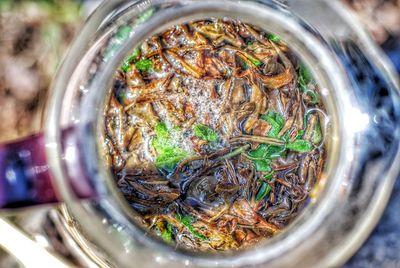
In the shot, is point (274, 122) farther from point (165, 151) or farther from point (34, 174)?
point (34, 174)

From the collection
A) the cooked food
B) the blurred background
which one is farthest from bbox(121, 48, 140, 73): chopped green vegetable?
the blurred background

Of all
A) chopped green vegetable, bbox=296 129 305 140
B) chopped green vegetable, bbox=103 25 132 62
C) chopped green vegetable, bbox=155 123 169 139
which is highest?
chopped green vegetable, bbox=103 25 132 62

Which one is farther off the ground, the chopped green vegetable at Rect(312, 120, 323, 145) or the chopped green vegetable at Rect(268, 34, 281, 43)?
the chopped green vegetable at Rect(268, 34, 281, 43)

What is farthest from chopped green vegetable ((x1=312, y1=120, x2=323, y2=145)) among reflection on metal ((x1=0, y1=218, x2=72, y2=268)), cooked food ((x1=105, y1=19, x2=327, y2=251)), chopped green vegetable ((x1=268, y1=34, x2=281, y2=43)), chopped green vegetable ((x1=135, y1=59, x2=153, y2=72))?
reflection on metal ((x1=0, y1=218, x2=72, y2=268))

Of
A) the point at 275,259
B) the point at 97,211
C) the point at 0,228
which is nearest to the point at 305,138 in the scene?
the point at 275,259

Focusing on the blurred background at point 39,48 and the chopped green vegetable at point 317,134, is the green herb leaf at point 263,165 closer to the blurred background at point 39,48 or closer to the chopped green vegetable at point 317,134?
the chopped green vegetable at point 317,134

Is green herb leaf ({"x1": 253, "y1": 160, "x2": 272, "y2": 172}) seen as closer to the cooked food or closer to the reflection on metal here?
the cooked food

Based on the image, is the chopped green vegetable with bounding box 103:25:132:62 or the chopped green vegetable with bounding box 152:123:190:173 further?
the chopped green vegetable with bounding box 152:123:190:173

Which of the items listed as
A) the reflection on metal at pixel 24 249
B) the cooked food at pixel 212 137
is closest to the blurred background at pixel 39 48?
the reflection on metal at pixel 24 249
